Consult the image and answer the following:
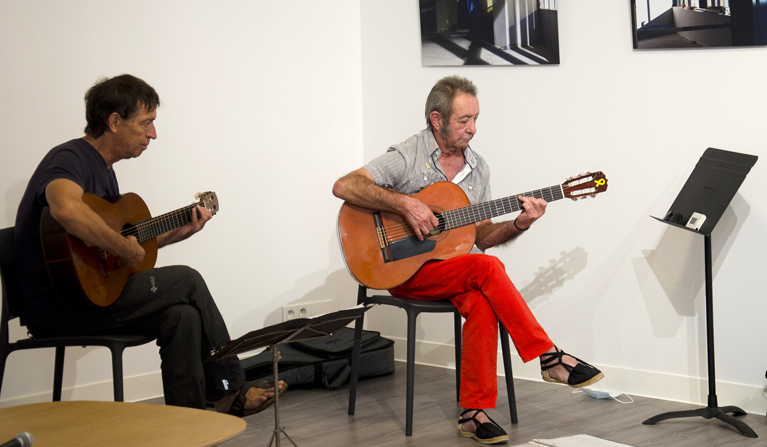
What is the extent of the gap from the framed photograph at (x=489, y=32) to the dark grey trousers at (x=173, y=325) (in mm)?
1902

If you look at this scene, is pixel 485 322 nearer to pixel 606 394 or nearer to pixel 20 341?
pixel 606 394

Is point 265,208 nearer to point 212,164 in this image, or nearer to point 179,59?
point 212,164

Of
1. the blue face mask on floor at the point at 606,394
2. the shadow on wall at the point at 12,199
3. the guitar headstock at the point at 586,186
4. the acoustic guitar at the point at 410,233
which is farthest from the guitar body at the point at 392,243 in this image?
the shadow on wall at the point at 12,199

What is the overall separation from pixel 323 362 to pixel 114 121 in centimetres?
148

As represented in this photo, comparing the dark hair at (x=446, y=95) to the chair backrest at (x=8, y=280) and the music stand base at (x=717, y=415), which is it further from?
the chair backrest at (x=8, y=280)

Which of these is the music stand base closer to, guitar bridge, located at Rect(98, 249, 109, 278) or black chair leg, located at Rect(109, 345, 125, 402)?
black chair leg, located at Rect(109, 345, 125, 402)

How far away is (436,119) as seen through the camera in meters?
2.72

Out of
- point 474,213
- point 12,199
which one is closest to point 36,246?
point 12,199

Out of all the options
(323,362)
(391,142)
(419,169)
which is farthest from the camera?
(391,142)

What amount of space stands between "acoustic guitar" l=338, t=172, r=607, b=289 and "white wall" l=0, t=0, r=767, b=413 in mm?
579

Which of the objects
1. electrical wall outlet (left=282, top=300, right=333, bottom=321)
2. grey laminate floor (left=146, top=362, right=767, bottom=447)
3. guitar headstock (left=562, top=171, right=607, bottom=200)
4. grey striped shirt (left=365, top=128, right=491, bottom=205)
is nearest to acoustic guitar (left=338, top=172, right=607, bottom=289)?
guitar headstock (left=562, top=171, right=607, bottom=200)

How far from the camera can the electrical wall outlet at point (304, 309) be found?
11.6ft

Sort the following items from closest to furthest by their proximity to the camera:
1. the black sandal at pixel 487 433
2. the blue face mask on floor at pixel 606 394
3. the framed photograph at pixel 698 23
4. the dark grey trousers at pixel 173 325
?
1. the dark grey trousers at pixel 173 325
2. the black sandal at pixel 487 433
3. the framed photograph at pixel 698 23
4. the blue face mask on floor at pixel 606 394

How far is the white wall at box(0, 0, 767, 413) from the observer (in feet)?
8.75
